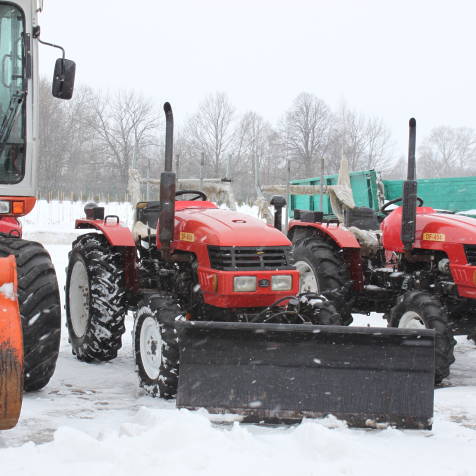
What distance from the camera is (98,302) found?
5.45 m

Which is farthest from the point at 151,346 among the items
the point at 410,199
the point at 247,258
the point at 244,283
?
the point at 410,199

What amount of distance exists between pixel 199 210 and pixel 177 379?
1586mm

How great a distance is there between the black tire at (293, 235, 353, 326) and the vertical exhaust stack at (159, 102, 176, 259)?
6.12ft

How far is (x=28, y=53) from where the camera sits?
14.2 ft

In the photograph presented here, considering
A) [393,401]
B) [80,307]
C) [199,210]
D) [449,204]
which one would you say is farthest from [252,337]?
[449,204]

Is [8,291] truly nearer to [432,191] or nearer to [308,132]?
[432,191]

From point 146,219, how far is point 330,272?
1.72 metres

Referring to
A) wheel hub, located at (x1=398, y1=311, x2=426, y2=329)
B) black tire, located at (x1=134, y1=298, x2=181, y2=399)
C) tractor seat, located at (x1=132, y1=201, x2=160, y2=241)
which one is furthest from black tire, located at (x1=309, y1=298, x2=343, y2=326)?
tractor seat, located at (x1=132, y1=201, x2=160, y2=241)

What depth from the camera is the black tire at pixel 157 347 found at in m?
4.38

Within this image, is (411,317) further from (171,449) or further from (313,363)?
(171,449)

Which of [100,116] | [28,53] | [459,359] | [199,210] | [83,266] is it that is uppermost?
[100,116]

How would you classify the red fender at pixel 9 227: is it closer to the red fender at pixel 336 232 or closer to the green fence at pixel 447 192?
the red fender at pixel 336 232

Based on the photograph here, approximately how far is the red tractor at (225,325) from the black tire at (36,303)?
72 centimetres

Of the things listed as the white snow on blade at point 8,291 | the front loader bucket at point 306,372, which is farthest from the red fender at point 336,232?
the white snow on blade at point 8,291
